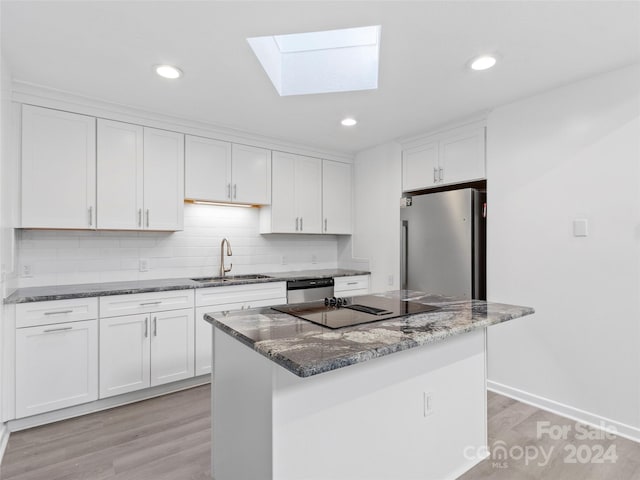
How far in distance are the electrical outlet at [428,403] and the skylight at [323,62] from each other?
2055 mm

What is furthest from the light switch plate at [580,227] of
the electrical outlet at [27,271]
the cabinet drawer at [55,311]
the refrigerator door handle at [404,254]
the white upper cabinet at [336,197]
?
the electrical outlet at [27,271]

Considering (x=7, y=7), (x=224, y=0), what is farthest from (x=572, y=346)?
(x=7, y=7)

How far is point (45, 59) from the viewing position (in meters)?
2.20

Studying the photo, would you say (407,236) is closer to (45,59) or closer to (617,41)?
(617,41)

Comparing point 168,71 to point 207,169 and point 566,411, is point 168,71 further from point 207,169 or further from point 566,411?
point 566,411

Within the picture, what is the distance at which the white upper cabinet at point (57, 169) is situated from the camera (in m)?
2.58

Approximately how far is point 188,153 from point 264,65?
1393 mm

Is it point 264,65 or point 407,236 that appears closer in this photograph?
point 264,65

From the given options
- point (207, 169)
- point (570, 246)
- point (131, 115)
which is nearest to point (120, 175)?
point (131, 115)

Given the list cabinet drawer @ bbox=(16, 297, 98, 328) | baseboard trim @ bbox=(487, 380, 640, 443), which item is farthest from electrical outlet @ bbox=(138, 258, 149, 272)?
baseboard trim @ bbox=(487, 380, 640, 443)

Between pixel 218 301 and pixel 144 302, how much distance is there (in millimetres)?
614

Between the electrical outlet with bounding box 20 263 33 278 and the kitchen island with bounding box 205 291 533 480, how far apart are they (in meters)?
2.04

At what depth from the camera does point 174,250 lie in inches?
138

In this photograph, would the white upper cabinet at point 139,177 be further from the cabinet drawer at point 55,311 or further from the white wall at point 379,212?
the white wall at point 379,212
